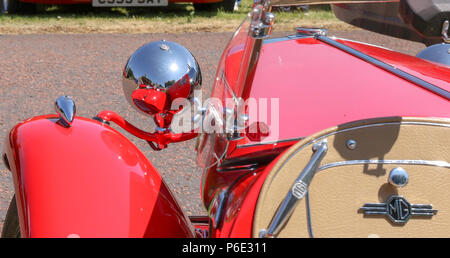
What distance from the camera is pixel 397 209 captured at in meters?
1.18

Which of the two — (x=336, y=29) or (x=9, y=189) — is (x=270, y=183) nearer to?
(x=9, y=189)

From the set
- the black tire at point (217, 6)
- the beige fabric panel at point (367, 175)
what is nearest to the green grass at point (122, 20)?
the black tire at point (217, 6)

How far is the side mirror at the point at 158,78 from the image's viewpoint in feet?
6.17

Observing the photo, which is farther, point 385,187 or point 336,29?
point 336,29

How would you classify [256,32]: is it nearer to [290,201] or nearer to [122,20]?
[290,201]

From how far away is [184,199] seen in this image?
3.11m

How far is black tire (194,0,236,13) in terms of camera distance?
7.92 meters

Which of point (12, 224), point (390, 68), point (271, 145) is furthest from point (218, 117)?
point (12, 224)

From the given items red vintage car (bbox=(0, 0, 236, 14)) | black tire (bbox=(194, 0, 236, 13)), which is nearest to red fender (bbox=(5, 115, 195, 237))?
red vintage car (bbox=(0, 0, 236, 14))

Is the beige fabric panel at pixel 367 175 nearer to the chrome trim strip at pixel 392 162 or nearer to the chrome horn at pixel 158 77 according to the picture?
the chrome trim strip at pixel 392 162

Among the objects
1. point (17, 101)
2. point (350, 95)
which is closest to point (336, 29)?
point (17, 101)

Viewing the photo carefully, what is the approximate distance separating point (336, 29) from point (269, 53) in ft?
17.5
